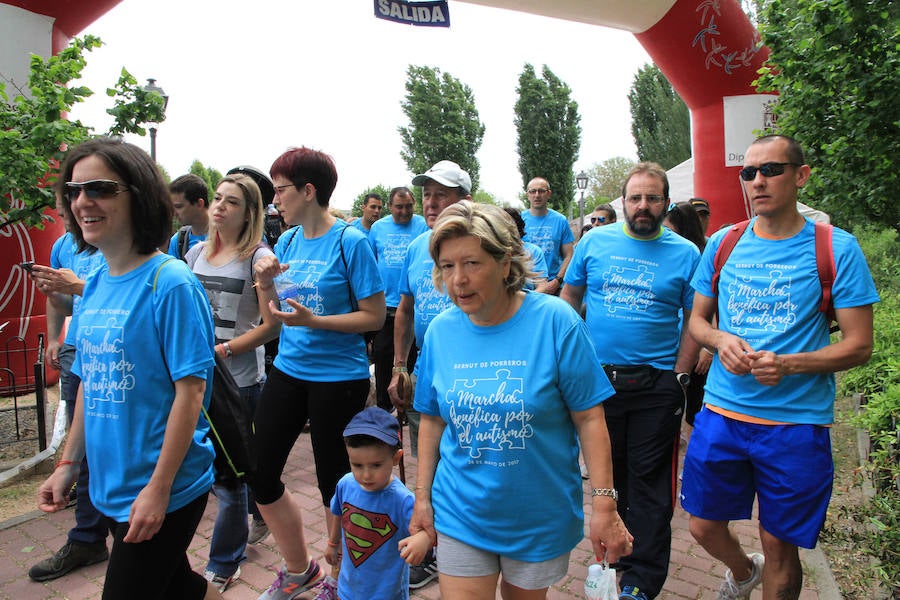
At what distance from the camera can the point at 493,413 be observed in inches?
80.3

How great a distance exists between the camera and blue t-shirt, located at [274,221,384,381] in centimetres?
321

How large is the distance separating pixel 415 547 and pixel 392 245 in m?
4.51

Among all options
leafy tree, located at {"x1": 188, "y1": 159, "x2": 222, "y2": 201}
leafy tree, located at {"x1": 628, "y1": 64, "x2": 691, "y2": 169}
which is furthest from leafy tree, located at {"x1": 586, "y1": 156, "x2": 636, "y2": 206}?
leafy tree, located at {"x1": 188, "y1": 159, "x2": 222, "y2": 201}

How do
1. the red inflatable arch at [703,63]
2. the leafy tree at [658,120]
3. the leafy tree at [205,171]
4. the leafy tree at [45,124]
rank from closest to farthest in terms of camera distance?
the leafy tree at [45,124] → the red inflatable arch at [703,63] → the leafy tree at [205,171] → the leafy tree at [658,120]

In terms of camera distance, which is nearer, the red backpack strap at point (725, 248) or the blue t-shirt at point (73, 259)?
the red backpack strap at point (725, 248)

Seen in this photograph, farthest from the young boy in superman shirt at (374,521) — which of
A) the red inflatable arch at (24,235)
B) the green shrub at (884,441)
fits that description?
the red inflatable arch at (24,235)

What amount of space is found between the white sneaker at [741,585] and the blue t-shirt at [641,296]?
3.38 feet

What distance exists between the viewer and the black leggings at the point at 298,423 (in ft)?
10.4

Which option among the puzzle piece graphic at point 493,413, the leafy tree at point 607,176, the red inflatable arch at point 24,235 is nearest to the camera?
the puzzle piece graphic at point 493,413

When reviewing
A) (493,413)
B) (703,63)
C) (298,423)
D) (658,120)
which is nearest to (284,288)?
(298,423)

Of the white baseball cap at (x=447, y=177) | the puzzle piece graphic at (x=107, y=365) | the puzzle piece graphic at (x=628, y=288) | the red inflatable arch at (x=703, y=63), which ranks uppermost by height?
the red inflatable arch at (x=703, y=63)

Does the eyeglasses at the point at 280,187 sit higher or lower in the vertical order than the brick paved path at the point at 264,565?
higher

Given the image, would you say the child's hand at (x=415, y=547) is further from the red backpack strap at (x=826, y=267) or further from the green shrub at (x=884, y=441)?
the green shrub at (x=884, y=441)

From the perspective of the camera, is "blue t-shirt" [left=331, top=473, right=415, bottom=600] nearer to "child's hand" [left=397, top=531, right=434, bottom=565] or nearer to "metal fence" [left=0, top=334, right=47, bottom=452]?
"child's hand" [left=397, top=531, right=434, bottom=565]
